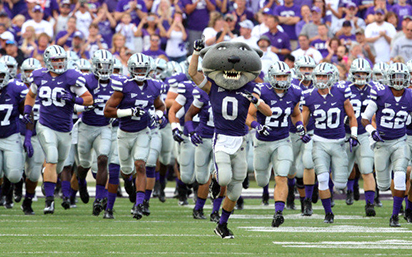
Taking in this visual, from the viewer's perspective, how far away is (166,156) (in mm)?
11211

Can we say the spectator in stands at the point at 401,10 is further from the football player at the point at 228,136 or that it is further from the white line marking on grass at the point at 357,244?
the white line marking on grass at the point at 357,244

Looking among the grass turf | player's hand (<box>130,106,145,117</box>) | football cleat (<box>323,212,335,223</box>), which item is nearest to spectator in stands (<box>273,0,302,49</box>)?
the grass turf

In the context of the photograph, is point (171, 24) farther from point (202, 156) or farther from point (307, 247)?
point (307, 247)

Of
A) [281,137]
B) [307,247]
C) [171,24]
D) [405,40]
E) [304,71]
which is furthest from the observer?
[171,24]

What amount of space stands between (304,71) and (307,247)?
160 inches

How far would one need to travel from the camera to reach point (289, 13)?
1573 centimetres

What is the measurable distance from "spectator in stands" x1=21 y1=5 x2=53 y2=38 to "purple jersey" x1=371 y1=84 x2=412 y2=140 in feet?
27.3

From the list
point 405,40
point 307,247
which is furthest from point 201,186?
point 405,40

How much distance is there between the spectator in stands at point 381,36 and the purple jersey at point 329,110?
6006 mm

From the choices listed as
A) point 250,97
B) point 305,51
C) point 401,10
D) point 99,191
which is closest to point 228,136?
point 250,97

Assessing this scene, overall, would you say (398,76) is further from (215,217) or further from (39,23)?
(39,23)

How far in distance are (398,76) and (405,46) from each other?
5.82 metres

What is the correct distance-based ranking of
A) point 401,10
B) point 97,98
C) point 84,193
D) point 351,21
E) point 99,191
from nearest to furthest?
point 99,191
point 97,98
point 84,193
point 351,21
point 401,10

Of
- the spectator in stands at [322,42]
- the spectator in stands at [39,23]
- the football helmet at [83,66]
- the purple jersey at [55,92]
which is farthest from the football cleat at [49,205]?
the spectator in stands at [322,42]
